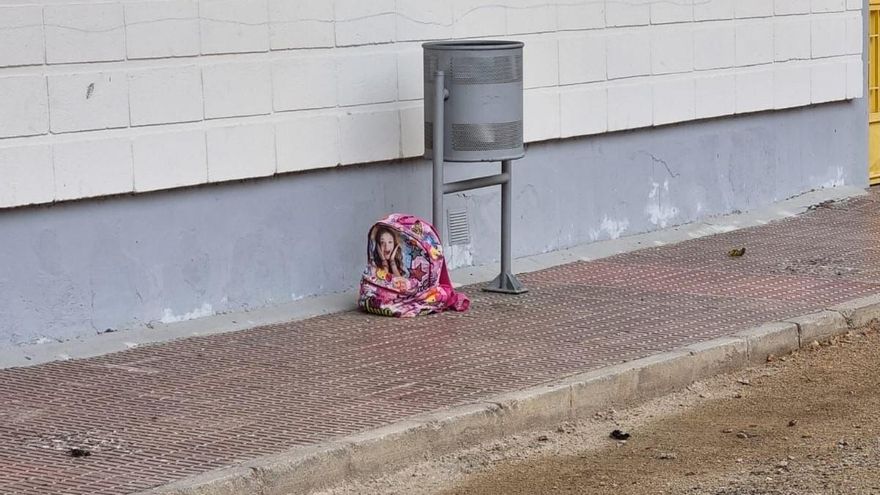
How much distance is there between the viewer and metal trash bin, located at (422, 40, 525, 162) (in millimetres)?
9516

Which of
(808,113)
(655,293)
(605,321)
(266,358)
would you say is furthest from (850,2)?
(266,358)

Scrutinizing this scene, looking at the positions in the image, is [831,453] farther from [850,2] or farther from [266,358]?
[850,2]

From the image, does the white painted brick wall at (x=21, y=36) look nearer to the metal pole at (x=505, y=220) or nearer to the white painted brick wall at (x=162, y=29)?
the white painted brick wall at (x=162, y=29)

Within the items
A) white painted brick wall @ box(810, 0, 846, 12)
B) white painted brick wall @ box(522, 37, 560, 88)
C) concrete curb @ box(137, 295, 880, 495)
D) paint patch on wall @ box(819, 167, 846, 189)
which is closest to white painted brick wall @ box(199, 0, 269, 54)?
white painted brick wall @ box(522, 37, 560, 88)

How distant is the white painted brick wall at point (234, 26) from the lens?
30.0ft

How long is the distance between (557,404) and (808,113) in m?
6.98

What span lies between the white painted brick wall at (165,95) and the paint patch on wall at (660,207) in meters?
4.20

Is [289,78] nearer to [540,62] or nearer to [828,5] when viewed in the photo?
[540,62]

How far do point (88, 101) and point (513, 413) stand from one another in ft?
9.48

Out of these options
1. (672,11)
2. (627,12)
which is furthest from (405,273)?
(672,11)

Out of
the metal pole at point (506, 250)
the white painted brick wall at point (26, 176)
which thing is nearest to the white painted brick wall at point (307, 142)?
the metal pole at point (506, 250)

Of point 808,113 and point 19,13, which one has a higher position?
point 19,13

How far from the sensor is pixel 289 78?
9.59 meters

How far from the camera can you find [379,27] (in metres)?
10.1
